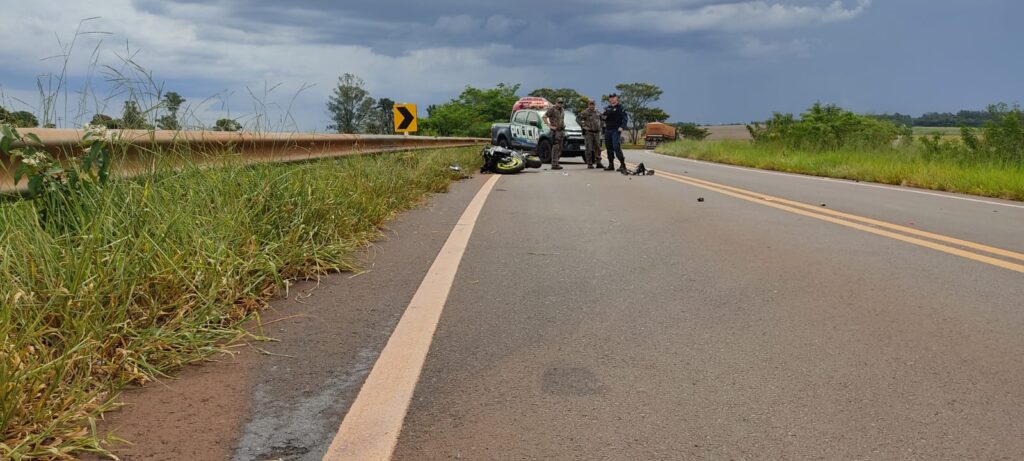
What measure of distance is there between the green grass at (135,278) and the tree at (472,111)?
90505 mm

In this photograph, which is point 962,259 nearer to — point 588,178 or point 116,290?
point 116,290

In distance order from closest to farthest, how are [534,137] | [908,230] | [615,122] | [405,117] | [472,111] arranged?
1. [908,230]
2. [615,122]
3. [405,117]
4. [534,137]
5. [472,111]

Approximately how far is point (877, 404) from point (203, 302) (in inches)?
116

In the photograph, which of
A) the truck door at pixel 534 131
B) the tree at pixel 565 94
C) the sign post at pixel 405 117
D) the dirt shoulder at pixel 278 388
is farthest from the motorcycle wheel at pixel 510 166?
the tree at pixel 565 94

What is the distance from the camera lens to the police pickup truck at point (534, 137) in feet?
82.7

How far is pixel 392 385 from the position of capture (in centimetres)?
314

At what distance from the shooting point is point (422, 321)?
4117mm

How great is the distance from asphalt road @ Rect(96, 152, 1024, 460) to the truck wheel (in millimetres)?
18274

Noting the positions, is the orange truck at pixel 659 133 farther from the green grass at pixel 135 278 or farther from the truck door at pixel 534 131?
the green grass at pixel 135 278

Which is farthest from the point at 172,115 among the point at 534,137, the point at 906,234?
the point at 534,137

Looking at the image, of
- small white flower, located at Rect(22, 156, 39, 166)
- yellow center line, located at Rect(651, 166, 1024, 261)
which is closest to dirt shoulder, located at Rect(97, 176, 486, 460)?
small white flower, located at Rect(22, 156, 39, 166)

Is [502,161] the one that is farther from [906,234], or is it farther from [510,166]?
[906,234]

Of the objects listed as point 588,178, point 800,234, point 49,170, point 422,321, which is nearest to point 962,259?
point 800,234

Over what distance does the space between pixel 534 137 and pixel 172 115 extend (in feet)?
63.5
